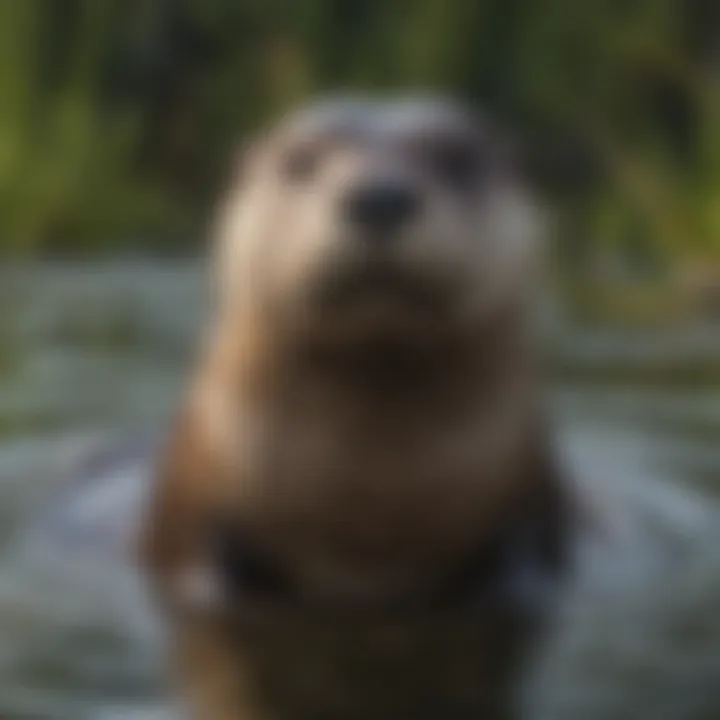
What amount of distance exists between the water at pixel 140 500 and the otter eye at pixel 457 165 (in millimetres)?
613

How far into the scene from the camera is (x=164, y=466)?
12.7 ft

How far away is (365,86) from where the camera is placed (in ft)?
27.5

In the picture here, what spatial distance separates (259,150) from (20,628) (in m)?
0.77

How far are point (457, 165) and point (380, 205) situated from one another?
319 millimetres

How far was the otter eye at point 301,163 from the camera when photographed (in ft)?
11.9

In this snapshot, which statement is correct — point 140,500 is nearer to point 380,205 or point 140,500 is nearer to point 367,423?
point 367,423

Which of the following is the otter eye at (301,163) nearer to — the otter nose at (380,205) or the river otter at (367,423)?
the river otter at (367,423)

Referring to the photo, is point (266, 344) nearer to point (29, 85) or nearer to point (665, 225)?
point (665, 225)

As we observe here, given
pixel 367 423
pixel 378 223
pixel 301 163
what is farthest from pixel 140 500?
pixel 378 223

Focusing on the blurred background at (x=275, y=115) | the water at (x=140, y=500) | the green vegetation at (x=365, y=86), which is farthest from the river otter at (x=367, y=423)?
the green vegetation at (x=365, y=86)

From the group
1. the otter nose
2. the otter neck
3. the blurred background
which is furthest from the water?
the otter nose

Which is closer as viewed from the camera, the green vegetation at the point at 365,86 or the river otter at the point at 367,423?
the river otter at the point at 367,423

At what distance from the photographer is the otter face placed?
341 centimetres

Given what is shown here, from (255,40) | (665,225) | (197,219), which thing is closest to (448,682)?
(665,225)
